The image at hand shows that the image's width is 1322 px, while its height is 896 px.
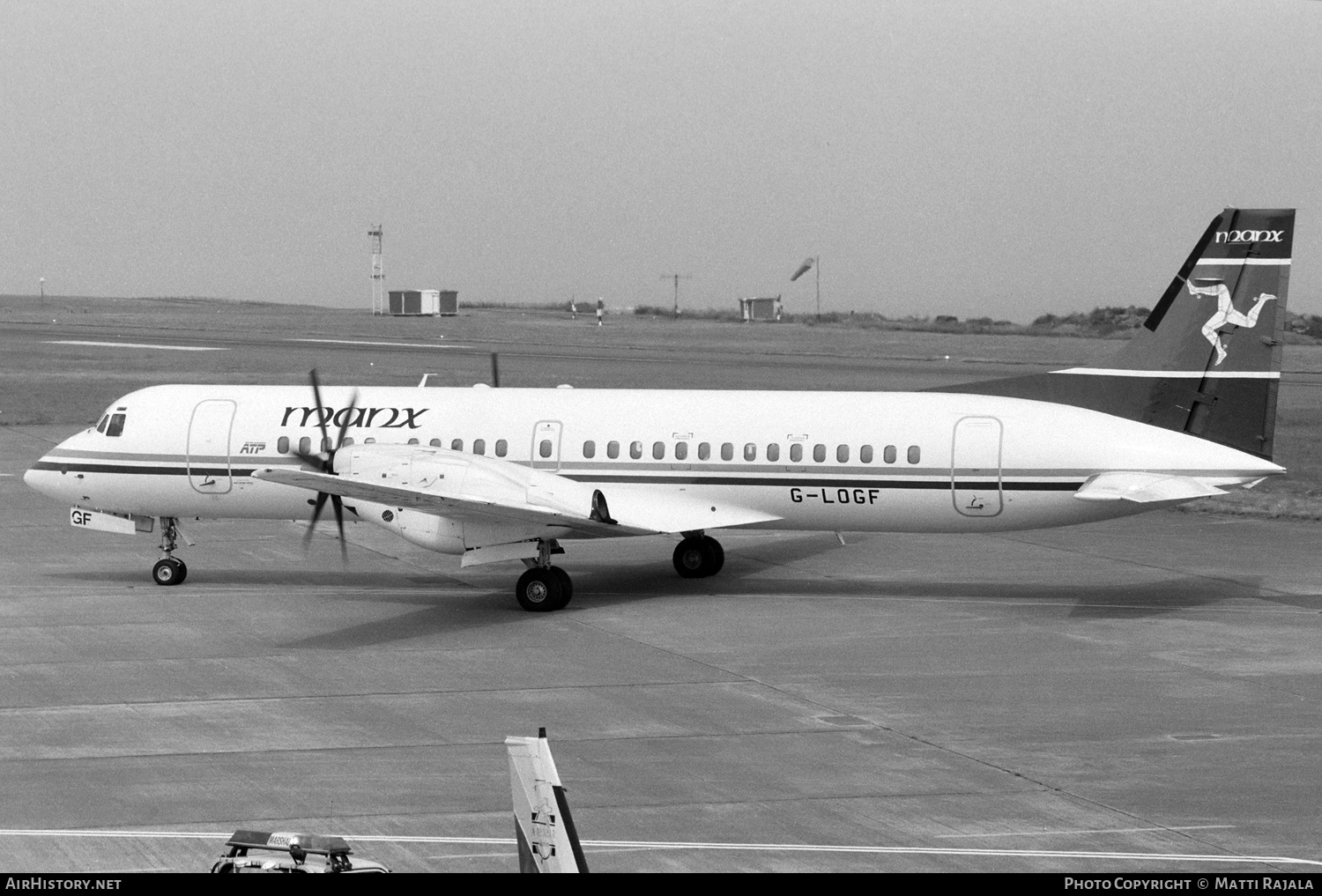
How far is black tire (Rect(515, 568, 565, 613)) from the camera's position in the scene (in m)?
23.0

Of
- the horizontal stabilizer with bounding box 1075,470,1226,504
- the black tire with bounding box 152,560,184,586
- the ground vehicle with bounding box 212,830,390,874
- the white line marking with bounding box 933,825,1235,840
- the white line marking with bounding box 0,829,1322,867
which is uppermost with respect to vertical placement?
the horizontal stabilizer with bounding box 1075,470,1226,504

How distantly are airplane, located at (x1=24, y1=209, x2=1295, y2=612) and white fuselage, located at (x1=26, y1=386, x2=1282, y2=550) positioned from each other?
0.03 m

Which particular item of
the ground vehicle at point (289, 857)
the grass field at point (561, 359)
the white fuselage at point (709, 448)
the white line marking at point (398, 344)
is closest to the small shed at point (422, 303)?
the grass field at point (561, 359)

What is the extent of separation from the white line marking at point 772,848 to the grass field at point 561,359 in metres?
23.1

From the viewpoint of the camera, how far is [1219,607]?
23.5 metres

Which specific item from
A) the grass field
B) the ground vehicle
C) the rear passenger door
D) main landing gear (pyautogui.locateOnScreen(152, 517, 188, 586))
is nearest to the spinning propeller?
main landing gear (pyautogui.locateOnScreen(152, 517, 188, 586))

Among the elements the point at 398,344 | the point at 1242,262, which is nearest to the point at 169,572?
the point at 1242,262

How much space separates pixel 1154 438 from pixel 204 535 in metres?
18.3

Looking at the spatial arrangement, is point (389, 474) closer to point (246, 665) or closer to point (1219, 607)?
point (246, 665)

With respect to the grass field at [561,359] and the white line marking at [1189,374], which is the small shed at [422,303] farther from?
the white line marking at [1189,374]

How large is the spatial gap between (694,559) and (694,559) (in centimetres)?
1

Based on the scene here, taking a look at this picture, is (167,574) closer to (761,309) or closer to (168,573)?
(168,573)

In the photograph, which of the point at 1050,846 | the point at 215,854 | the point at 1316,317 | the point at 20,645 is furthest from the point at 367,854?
the point at 1316,317

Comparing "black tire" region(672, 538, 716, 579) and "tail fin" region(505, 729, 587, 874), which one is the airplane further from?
"tail fin" region(505, 729, 587, 874)
